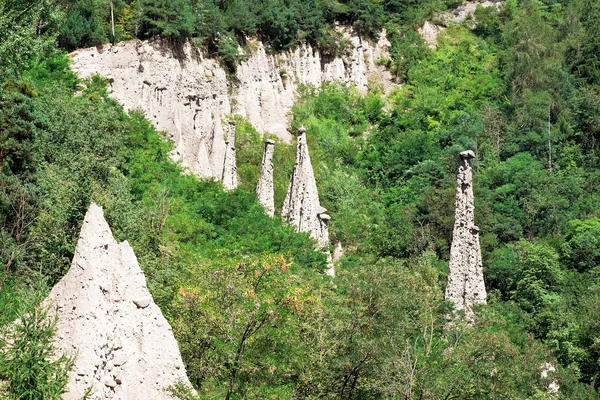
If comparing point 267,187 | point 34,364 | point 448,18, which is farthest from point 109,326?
point 448,18

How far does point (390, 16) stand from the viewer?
78.1m

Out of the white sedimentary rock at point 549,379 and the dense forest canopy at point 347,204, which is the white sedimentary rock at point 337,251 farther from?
the white sedimentary rock at point 549,379

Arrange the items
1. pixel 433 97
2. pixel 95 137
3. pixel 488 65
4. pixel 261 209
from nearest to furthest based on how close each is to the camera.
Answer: pixel 95 137, pixel 261 209, pixel 433 97, pixel 488 65

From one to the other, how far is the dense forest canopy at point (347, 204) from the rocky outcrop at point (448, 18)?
3.19 ft

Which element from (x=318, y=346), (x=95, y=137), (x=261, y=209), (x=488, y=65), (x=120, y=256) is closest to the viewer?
(x=120, y=256)

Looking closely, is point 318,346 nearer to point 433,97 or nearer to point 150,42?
point 150,42

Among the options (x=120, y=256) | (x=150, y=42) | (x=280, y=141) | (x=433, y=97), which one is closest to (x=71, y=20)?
(x=150, y=42)

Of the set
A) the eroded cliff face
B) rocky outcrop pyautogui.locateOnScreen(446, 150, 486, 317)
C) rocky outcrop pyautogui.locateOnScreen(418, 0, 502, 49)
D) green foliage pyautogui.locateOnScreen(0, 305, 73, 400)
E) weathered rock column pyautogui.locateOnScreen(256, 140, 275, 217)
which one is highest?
rocky outcrop pyautogui.locateOnScreen(418, 0, 502, 49)

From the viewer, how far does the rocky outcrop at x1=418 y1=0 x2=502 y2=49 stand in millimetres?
79000

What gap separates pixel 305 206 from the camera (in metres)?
36.2

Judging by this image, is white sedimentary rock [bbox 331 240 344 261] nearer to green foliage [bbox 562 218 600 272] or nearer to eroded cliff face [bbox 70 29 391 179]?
eroded cliff face [bbox 70 29 391 179]

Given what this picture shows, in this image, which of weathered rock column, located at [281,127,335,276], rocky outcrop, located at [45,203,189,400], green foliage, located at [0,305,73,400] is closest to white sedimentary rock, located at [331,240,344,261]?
weathered rock column, located at [281,127,335,276]

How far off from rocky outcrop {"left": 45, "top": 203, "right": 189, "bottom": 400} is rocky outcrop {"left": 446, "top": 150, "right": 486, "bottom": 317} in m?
14.3

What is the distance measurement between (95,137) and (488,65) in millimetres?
47408
